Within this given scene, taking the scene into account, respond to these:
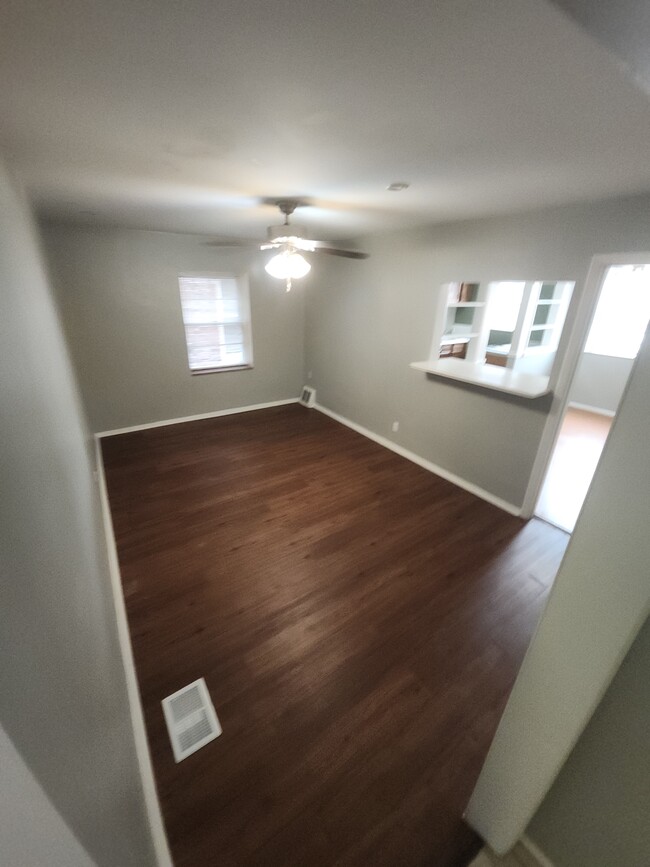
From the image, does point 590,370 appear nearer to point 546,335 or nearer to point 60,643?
point 546,335

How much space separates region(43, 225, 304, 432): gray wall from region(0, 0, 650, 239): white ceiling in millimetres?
2046

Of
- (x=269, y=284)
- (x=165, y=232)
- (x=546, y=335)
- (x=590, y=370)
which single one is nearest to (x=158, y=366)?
(x=165, y=232)

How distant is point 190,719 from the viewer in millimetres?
1633

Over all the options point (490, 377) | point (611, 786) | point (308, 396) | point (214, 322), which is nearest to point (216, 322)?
point (214, 322)

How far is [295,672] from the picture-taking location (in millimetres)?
1856

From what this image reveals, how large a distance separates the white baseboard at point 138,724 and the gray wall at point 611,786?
1379mm

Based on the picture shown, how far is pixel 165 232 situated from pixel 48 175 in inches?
96.2

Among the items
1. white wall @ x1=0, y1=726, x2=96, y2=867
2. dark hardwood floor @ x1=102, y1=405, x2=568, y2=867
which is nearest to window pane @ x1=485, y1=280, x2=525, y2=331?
dark hardwood floor @ x1=102, y1=405, x2=568, y2=867

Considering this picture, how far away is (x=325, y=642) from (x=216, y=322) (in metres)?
4.27

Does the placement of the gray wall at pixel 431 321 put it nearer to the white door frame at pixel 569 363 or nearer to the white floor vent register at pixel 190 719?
the white door frame at pixel 569 363

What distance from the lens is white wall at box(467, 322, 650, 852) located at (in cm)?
71

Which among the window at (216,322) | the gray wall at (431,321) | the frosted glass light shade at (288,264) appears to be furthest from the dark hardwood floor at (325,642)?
the frosted glass light shade at (288,264)

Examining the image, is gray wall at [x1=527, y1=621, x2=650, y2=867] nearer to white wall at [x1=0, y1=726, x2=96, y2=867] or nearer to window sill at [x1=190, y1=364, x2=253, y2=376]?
white wall at [x1=0, y1=726, x2=96, y2=867]

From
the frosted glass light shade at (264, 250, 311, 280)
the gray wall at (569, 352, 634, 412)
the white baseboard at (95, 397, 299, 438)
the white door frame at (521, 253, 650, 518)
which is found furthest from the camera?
the gray wall at (569, 352, 634, 412)
